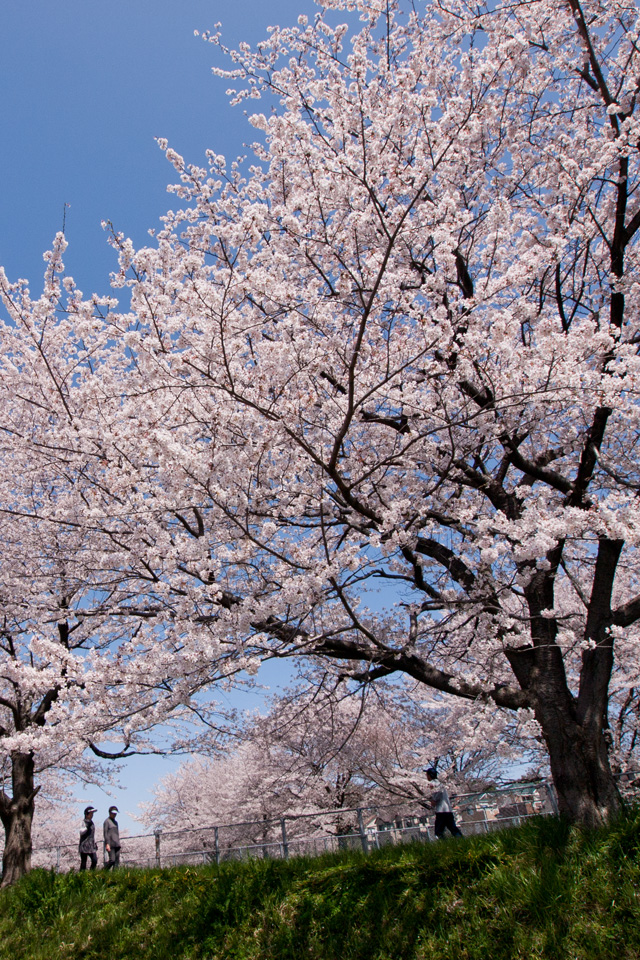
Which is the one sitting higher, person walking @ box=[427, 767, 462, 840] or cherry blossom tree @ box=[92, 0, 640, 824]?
cherry blossom tree @ box=[92, 0, 640, 824]

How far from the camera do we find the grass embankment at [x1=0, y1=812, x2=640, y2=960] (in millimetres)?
3713

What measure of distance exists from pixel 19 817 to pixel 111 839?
223 centimetres

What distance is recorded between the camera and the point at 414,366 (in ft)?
20.9

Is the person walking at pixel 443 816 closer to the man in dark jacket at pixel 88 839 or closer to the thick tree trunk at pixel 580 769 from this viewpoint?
the thick tree trunk at pixel 580 769

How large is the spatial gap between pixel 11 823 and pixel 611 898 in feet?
37.2

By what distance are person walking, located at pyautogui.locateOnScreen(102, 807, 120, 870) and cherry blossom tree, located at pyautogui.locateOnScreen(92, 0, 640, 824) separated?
6.45 meters

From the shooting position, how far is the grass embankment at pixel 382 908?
3.71m

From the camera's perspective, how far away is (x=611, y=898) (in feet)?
12.0

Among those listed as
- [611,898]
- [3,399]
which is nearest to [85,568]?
[3,399]

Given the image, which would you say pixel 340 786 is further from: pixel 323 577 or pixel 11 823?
pixel 323 577

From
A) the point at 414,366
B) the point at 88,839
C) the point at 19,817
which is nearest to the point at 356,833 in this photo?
the point at 88,839

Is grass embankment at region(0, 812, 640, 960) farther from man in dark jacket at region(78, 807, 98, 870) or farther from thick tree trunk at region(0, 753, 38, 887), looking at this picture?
thick tree trunk at region(0, 753, 38, 887)

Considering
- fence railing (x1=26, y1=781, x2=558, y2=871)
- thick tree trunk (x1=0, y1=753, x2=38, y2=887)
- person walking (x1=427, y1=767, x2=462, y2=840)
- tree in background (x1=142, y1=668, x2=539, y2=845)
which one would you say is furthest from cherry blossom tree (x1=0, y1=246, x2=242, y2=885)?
tree in background (x1=142, y1=668, x2=539, y2=845)

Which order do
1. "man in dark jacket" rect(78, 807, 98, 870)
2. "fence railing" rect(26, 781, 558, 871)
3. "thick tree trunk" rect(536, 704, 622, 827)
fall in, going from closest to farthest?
"thick tree trunk" rect(536, 704, 622, 827) → "fence railing" rect(26, 781, 558, 871) → "man in dark jacket" rect(78, 807, 98, 870)
